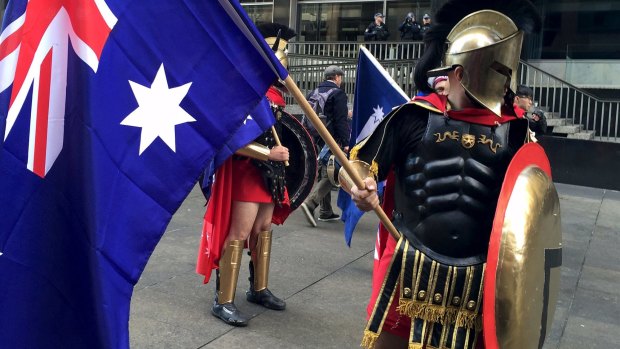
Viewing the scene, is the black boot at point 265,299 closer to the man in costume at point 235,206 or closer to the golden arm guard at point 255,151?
the man in costume at point 235,206

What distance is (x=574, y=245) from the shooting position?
7.18 m

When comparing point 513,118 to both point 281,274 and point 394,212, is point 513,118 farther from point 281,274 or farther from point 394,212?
point 281,274

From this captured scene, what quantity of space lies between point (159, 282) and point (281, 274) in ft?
3.37

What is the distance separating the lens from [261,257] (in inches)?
181

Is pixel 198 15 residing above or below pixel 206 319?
above

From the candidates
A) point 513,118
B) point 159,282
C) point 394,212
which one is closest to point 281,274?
point 159,282

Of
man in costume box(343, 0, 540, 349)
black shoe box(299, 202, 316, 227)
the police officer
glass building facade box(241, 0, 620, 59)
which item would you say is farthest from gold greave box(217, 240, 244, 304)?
the police officer

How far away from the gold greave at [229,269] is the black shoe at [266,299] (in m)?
0.35

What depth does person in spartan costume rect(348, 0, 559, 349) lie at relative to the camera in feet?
8.43

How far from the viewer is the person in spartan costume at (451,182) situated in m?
2.57

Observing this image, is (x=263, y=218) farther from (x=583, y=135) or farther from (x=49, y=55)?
(x=583, y=135)

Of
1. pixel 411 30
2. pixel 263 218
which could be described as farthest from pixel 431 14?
pixel 263 218

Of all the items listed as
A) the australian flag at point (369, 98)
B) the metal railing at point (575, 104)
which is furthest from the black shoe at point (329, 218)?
the metal railing at point (575, 104)

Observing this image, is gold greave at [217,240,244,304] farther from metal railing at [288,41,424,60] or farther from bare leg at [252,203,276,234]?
metal railing at [288,41,424,60]
